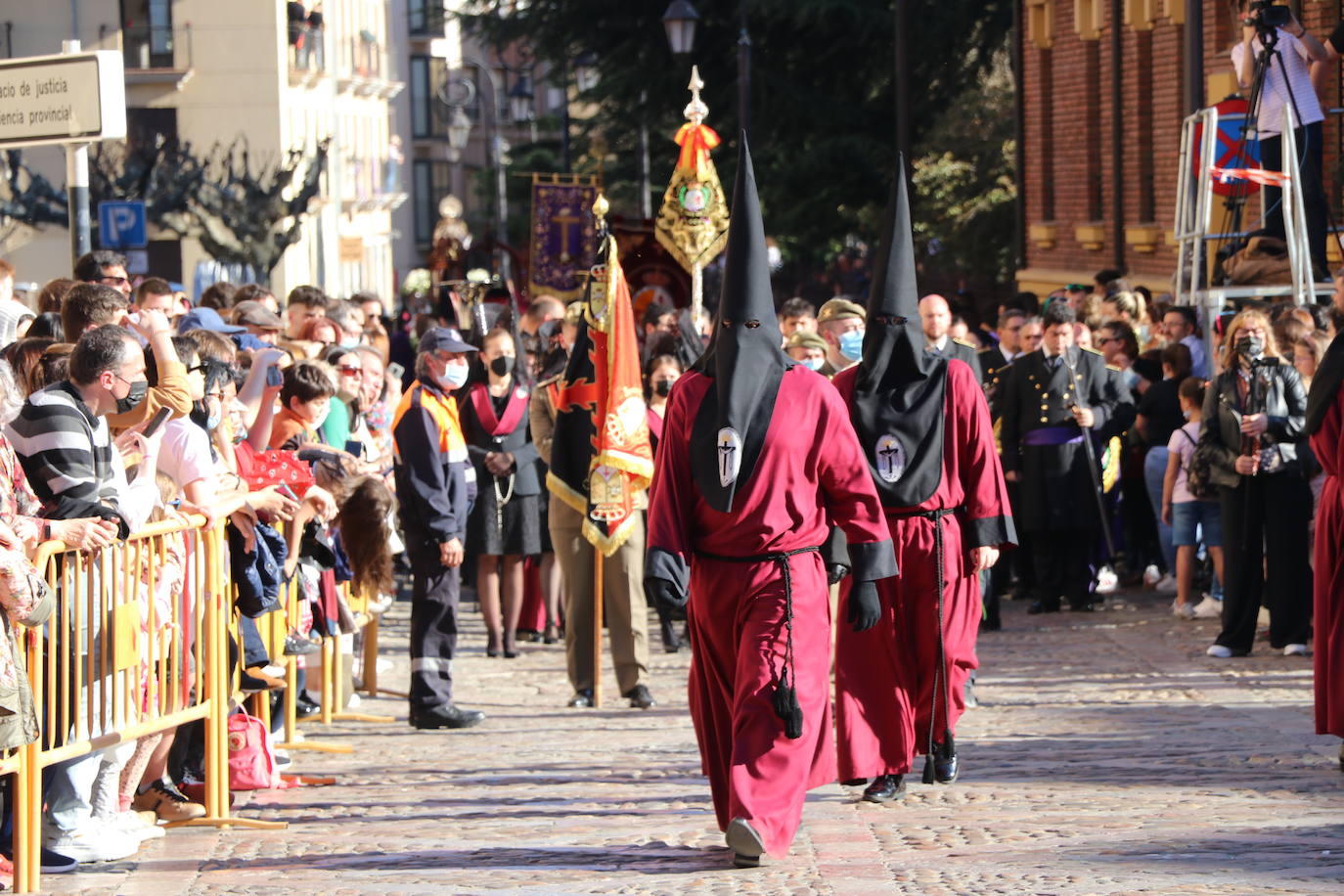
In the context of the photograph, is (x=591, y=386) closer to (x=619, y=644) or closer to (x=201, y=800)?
(x=619, y=644)

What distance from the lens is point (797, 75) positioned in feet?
113

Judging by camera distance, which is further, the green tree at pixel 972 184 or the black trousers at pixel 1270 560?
the green tree at pixel 972 184

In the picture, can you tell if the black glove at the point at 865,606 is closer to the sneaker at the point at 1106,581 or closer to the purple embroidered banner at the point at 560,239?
the sneaker at the point at 1106,581

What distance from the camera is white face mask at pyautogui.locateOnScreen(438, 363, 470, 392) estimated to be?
440 inches

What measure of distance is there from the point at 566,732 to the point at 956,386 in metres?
3.04

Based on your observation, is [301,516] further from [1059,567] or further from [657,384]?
[1059,567]

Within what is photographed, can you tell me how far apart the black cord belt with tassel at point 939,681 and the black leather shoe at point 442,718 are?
300 cm

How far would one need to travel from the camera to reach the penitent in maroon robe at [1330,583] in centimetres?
910

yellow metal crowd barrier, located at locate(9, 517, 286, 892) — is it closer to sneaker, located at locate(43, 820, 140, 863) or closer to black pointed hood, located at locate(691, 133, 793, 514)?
sneaker, located at locate(43, 820, 140, 863)

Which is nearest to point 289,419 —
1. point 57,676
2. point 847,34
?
point 57,676

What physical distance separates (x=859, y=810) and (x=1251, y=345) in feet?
15.8

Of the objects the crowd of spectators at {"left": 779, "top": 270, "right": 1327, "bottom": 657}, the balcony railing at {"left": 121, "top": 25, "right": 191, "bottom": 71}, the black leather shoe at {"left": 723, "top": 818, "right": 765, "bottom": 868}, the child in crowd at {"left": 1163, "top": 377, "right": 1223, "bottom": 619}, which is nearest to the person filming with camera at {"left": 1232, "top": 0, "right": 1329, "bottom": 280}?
the crowd of spectators at {"left": 779, "top": 270, "right": 1327, "bottom": 657}

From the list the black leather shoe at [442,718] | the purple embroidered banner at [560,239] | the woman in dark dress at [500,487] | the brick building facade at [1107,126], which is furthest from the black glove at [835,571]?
the purple embroidered banner at [560,239]

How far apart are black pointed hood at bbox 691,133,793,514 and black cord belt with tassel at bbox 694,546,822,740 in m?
0.24
